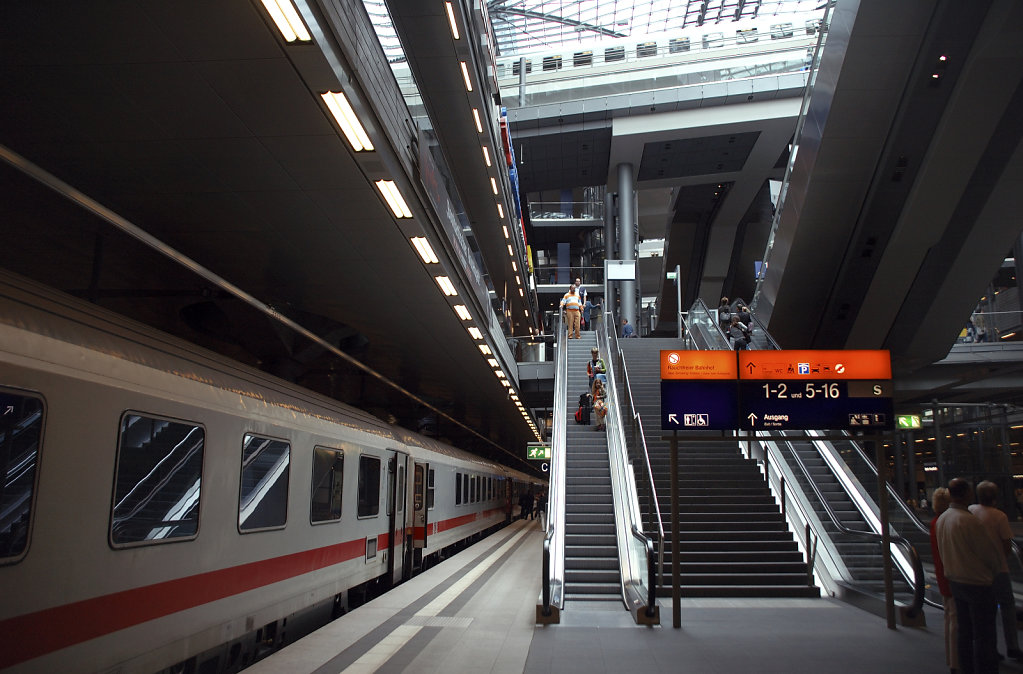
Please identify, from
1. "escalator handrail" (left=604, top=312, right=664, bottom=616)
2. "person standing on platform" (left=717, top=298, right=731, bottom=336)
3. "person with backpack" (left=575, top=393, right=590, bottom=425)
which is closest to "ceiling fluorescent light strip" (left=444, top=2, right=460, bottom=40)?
"escalator handrail" (left=604, top=312, right=664, bottom=616)

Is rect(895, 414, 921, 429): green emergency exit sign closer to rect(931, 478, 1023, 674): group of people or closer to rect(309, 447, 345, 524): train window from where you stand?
rect(931, 478, 1023, 674): group of people

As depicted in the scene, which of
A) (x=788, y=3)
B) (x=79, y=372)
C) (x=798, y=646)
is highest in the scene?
(x=788, y=3)

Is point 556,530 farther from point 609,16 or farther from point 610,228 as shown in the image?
point 609,16

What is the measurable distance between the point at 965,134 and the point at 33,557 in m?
13.6

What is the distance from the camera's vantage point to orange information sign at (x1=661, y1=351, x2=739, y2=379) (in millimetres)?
7938

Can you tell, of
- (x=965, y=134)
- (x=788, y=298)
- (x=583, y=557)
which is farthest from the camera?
(x=788, y=298)

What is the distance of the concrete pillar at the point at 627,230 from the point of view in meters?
32.1

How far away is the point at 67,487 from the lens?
4098mm

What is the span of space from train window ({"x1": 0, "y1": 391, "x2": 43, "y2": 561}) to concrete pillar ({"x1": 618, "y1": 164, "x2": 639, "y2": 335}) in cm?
2798

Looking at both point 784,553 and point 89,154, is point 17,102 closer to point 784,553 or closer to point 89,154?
point 89,154

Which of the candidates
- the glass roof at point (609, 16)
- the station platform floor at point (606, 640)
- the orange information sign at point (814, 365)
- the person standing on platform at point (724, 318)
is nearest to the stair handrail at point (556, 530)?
the station platform floor at point (606, 640)

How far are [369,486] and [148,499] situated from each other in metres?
5.36

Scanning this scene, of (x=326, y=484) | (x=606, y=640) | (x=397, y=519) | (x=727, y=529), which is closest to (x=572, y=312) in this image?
(x=397, y=519)

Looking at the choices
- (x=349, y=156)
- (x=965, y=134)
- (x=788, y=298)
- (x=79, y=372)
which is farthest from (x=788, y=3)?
(x=79, y=372)
